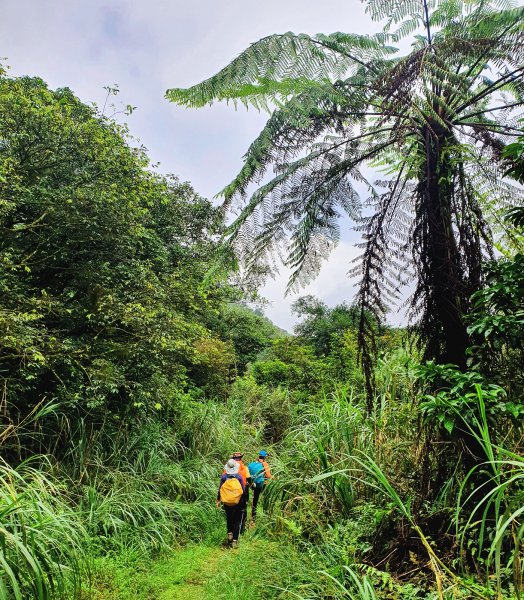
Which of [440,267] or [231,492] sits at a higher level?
[440,267]

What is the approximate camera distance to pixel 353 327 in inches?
140

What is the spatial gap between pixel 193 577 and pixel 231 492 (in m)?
0.93

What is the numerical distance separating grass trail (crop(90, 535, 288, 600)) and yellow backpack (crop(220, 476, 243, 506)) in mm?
469

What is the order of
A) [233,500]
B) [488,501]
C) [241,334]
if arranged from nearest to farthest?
[488,501] → [233,500] → [241,334]

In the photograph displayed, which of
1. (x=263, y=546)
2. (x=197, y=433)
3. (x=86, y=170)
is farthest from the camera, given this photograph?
(x=197, y=433)

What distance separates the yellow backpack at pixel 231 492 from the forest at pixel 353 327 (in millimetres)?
451

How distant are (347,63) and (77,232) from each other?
4.92m

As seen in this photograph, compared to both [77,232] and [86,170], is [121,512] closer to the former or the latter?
[77,232]

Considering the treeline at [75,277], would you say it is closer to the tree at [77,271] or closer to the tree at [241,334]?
the tree at [77,271]

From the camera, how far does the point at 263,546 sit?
3.60m

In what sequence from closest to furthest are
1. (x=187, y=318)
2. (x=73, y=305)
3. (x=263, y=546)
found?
(x=263, y=546) → (x=73, y=305) → (x=187, y=318)

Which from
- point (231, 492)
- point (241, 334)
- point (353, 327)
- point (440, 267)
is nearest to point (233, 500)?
point (231, 492)

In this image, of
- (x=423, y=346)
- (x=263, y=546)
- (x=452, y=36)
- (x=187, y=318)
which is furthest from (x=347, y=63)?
(x=187, y=318)

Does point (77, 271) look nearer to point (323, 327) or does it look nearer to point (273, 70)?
point (273, 70)
